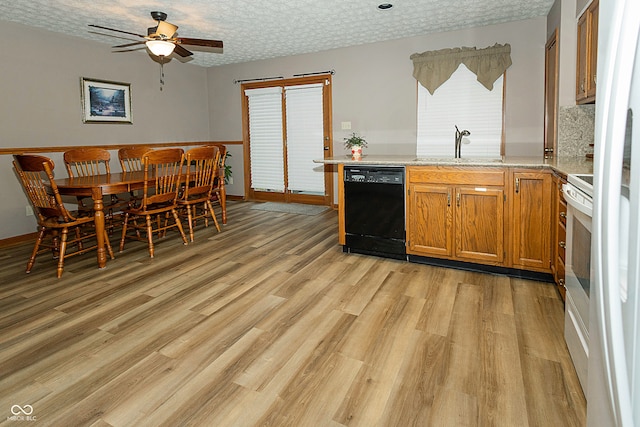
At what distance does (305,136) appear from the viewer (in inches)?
256

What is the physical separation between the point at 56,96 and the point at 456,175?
15.5 ft

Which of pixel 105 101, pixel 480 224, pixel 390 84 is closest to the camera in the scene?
pixel 480 224

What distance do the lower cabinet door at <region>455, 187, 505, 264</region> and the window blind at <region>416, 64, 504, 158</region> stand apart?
→ 1.95m

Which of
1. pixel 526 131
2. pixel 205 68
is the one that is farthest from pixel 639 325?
pixel 205 68

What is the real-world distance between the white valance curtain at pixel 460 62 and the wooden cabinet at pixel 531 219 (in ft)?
7.69

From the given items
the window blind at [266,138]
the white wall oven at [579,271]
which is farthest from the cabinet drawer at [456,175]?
the window blind at [266,138]

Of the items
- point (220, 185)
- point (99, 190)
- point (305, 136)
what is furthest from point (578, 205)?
point (305, 136)

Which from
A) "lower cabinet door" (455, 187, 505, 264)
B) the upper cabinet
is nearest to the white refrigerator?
the upper cabinet

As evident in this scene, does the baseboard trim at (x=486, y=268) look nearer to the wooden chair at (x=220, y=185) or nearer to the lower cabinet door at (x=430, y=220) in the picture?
the lower cabinet door at (x=430, y=220)

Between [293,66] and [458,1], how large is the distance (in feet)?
9.77

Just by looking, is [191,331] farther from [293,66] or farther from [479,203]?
[293,66]

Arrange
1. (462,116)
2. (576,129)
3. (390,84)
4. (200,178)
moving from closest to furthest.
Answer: (576,129) < (200,178) < (462,116) < (390,84)

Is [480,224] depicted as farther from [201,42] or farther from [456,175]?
[201,42]

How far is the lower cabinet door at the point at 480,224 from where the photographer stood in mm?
3139
